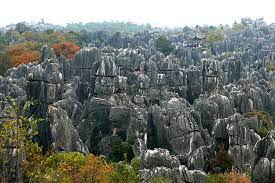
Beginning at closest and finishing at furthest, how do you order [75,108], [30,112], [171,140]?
[171,140] → [30,112] → [75,108]

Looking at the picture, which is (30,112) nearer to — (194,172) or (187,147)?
(187,147)

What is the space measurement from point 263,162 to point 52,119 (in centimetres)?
1384

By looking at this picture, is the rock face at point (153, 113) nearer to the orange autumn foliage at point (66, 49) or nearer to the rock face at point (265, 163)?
the rock face at point (265, 163)

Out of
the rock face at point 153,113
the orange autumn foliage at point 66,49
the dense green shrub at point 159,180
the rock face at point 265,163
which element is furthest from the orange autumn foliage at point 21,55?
the rock face at point 265,163

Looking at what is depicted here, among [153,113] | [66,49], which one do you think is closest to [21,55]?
[66,49]

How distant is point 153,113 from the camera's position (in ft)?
110

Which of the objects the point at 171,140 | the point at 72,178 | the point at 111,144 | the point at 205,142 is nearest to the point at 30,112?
the point at 111,144

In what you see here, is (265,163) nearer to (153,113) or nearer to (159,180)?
(159,180)

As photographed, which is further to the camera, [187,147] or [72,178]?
[187,147]

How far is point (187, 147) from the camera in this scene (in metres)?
30.1

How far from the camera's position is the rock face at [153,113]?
2552 cm

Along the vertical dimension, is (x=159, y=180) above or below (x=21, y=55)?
above

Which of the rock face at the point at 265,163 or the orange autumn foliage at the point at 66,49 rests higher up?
the rock face at the point at 265,163

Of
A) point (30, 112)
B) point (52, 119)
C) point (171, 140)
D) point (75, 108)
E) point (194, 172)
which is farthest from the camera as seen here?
point (75, 108)
